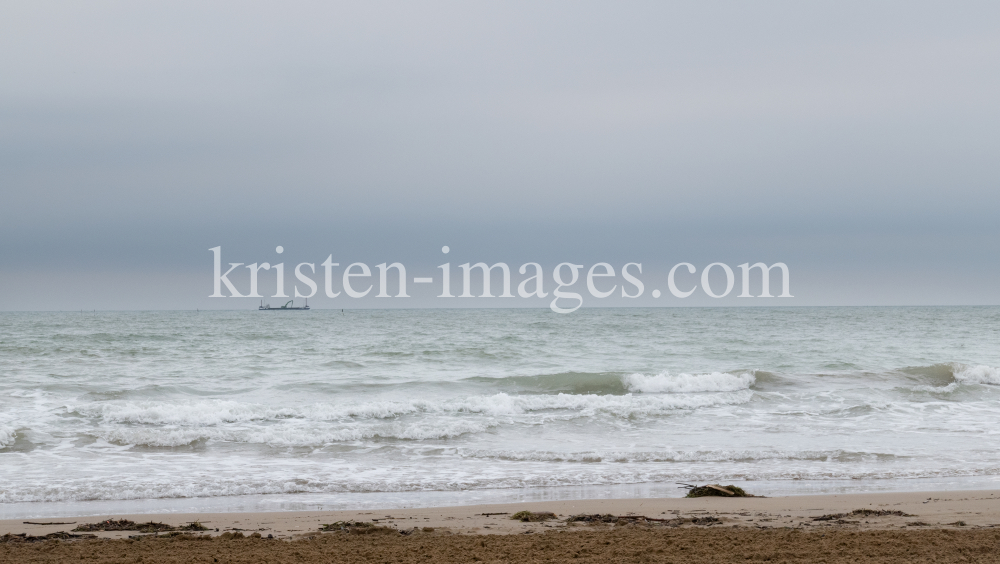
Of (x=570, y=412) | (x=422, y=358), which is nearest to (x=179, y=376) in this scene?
(x=422, y=358)

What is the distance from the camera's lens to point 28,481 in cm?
866

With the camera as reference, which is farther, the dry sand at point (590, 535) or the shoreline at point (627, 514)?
the shoreline at point (627, 514)

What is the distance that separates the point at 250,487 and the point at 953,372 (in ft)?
66.7

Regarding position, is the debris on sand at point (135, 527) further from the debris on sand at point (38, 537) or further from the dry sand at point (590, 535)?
the debris on sand at point (38, 537)

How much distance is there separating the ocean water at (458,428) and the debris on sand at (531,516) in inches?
47.6

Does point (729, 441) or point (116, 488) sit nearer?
point (116, 488)

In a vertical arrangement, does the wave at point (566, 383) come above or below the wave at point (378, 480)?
below

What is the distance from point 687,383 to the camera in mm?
19172

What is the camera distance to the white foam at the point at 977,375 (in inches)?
789

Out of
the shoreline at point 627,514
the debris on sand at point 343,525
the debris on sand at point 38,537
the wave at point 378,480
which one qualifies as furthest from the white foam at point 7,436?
the debris on sand at point 343,525

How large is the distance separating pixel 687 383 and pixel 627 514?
12848 millimetres

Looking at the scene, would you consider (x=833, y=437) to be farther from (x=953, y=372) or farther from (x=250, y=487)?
(x=953, y=372)

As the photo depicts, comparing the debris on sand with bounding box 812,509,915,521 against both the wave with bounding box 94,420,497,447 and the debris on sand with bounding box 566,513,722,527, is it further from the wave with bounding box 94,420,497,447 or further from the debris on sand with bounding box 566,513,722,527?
the wave with bounding box 94,420,497,447

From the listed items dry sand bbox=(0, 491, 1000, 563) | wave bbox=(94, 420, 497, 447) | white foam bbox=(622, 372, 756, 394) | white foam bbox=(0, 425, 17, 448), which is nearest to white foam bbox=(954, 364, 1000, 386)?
white foam bbox=(622, 372, 756, 394)
